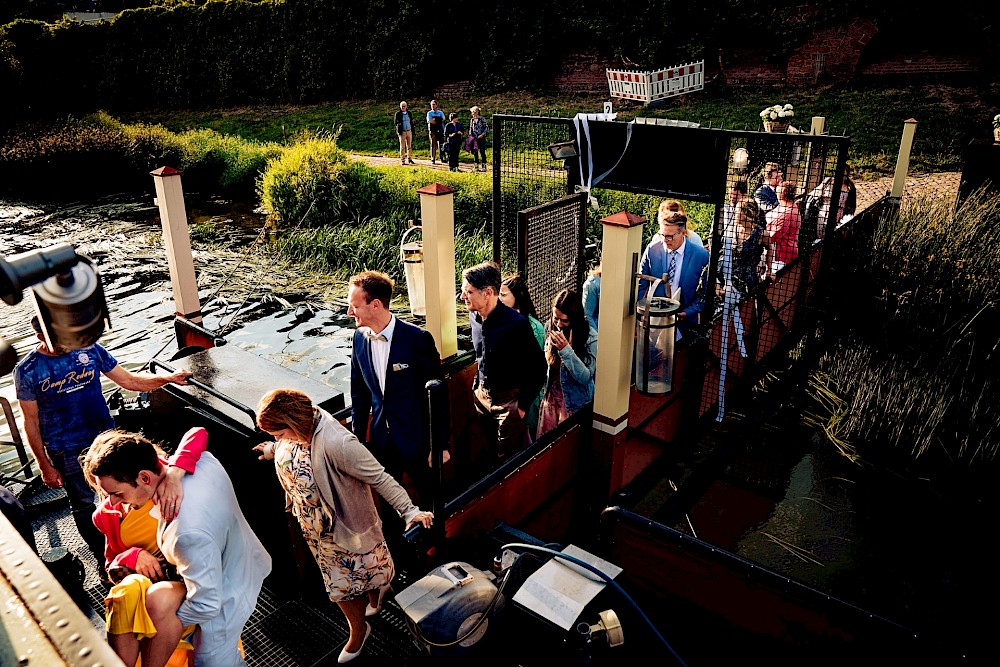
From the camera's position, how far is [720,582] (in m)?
3.14

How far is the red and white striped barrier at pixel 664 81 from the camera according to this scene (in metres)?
21.1

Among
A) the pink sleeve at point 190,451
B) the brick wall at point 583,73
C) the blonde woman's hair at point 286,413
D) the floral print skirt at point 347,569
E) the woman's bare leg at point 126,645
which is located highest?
the brick wall at point 583,73

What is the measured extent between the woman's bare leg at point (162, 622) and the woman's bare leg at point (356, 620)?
2.90ft

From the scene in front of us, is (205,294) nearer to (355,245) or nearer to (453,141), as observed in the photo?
(355,245)

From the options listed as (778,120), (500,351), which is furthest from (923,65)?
(500,351)

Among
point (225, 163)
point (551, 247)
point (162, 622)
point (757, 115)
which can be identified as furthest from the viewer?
point (757, 115)

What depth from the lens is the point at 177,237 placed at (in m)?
5.73

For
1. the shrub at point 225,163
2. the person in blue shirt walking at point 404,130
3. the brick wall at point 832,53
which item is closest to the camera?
the person in blue shirt walking at point 404,130

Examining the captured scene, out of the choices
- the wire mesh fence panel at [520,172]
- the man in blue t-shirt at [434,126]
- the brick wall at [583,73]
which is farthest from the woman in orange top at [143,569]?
the brick wall at [583,73]

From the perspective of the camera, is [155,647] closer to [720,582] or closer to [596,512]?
[720,582]

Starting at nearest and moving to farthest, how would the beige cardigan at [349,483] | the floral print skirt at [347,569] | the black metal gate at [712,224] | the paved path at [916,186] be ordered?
the beige cardigan at [349,483], the floral print skirt at [347,569], the black metal gate at [712,224], the paved path at [916,186]

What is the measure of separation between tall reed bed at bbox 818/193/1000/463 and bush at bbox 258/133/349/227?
957 centimetres

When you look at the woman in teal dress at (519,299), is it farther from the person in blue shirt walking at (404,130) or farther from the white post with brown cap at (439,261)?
the person in blue shirt walking at (404,130)

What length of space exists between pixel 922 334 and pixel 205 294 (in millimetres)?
10260
